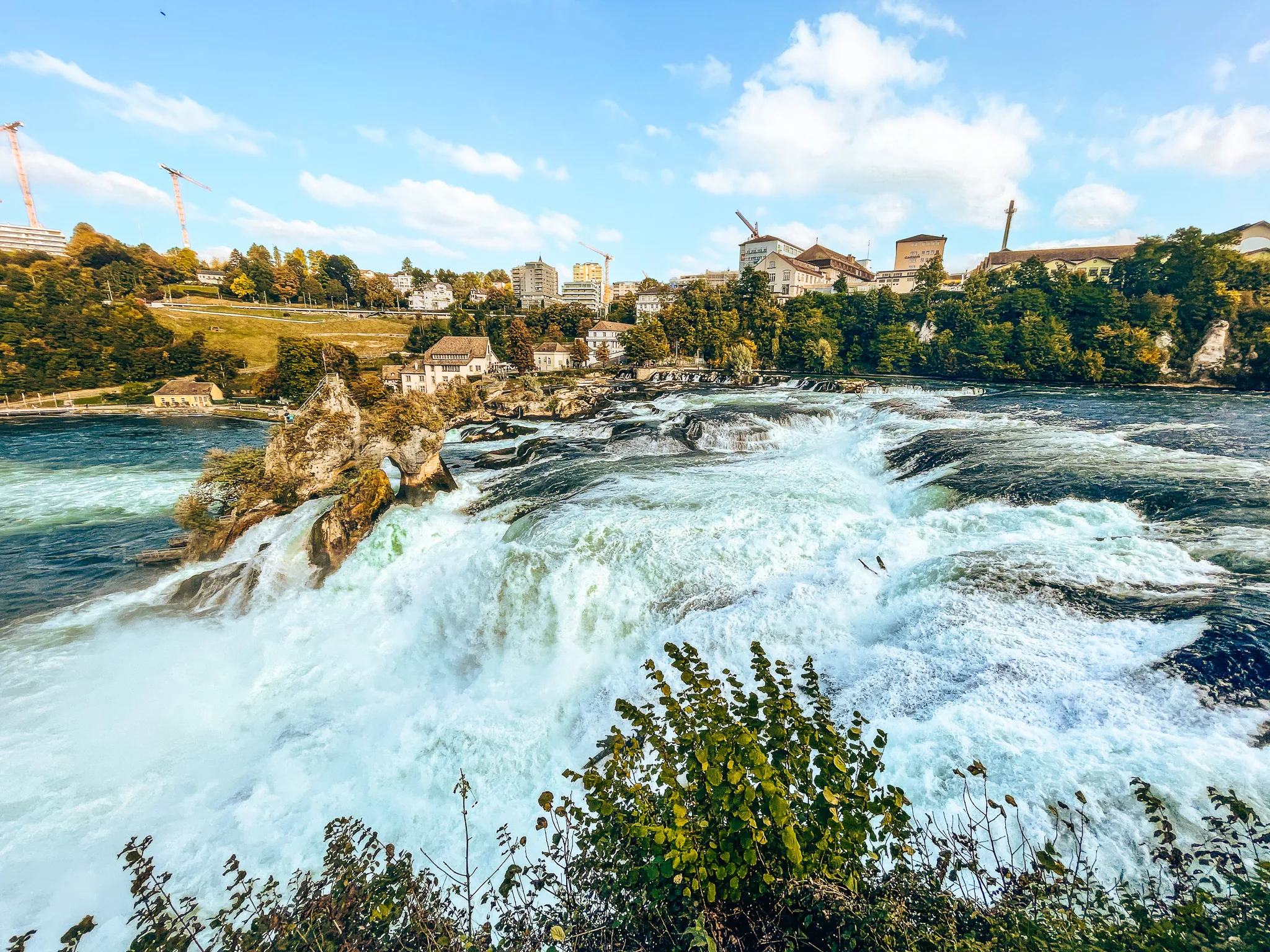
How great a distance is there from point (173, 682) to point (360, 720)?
19.3ft

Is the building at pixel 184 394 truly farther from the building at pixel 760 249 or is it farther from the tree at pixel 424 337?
the building at pixel 760 249

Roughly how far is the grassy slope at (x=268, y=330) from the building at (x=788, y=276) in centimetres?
7212

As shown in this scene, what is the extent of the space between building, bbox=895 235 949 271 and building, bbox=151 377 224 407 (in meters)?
124

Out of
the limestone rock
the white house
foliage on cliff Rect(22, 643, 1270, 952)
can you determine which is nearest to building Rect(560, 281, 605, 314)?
the white house

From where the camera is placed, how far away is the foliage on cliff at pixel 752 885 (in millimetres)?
3691

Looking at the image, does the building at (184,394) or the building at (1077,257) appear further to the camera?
the building at (1077,257)

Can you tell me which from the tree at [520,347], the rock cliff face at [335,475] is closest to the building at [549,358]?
the tree at [520,347]

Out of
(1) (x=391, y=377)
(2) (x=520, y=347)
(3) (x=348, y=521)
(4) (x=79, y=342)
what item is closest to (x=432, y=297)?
(1) (x=391, y=377)

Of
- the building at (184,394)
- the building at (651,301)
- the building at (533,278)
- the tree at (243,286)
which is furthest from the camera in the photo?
the building at (533,278)

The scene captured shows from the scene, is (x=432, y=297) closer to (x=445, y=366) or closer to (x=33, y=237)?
(x=445, y=366)

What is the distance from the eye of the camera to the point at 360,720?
11.5 m

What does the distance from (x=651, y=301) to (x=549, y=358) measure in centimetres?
3847

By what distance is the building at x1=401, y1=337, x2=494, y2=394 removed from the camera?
214 ft

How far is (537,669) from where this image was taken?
41.2 ft
